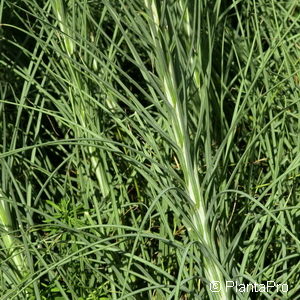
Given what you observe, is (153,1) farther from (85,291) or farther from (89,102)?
(85,291)

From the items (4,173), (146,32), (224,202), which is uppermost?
(146,32)

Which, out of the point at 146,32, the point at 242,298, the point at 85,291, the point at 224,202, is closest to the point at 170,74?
the point at 146,32

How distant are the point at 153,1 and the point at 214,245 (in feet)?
1.80

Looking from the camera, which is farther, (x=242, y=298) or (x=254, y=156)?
(x=254, y=156)

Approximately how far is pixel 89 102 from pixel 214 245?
580mm

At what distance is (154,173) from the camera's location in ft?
4.51

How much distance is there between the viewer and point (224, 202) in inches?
60.5

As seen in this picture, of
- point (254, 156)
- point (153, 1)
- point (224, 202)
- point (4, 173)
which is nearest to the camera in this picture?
point (153, 1)

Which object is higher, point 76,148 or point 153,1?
point 153,1

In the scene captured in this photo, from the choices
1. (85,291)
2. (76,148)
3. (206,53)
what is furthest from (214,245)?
(206,53)

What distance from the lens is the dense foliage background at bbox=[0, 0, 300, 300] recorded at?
1.38 metres

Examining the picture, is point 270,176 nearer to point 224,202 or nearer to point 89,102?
point 224,202

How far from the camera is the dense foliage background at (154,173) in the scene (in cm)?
138

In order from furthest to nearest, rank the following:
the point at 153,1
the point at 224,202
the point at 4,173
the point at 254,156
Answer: the point at 254,156
the point at 4,173
the point at 224,202
the point at 153,1
